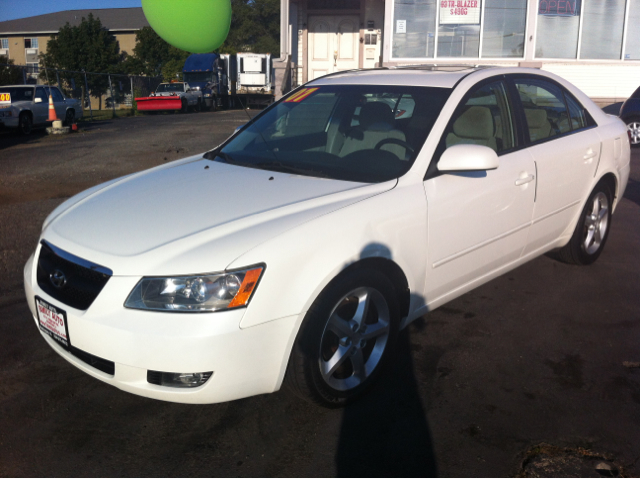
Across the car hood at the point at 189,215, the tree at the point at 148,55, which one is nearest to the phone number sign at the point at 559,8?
the car hood at the point at 189,215

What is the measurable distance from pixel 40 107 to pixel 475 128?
56.9 ft

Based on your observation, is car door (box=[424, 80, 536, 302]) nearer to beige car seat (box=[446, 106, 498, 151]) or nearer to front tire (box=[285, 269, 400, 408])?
beige car seat (box=[446, 106, 498, 151])

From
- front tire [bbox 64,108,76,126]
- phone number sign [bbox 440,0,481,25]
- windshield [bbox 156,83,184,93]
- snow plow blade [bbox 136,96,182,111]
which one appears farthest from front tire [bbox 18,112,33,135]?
phone number sign [bbox 440,0,481,25]

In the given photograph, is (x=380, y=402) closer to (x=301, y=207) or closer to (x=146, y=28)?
(x=301, y=207)

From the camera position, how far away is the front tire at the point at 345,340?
2686 mm

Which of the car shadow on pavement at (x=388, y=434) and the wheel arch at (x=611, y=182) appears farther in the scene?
the wheel arch at (x=611, y=182)

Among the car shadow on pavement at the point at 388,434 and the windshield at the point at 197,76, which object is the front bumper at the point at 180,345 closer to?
the car shadow on pavement at the point at 388,434

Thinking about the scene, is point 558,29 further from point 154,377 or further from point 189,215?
point 154,377

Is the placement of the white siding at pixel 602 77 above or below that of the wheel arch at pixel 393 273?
above

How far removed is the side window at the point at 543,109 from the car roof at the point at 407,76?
0.32 meters

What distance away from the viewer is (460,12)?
14859 mm

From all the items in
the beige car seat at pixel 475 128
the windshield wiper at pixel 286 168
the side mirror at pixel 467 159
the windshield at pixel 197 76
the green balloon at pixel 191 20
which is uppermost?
the windshield at pixel 197 76

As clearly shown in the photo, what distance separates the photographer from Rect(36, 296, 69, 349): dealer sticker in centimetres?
269

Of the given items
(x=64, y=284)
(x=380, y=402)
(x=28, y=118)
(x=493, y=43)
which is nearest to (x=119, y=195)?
(x=64, y=284)
